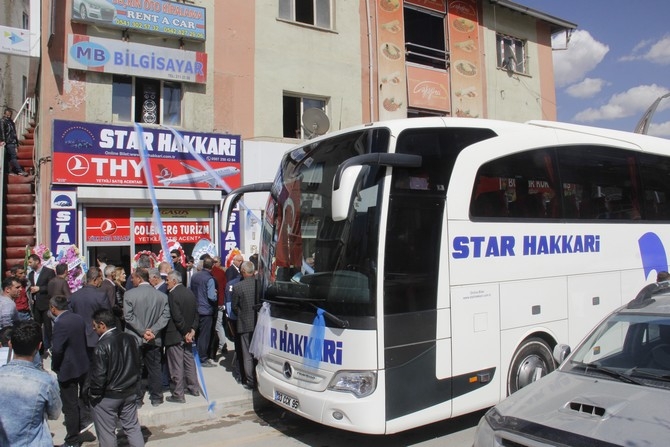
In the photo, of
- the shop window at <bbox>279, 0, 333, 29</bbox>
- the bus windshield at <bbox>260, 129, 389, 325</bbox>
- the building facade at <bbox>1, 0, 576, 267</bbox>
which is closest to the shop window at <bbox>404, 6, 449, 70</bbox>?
the building facade at <bbox>1, 0, 576, 267</bbox>

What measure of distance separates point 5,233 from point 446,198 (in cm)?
1237

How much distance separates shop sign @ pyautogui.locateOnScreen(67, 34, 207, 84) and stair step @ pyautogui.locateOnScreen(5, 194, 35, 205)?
14.1 feet

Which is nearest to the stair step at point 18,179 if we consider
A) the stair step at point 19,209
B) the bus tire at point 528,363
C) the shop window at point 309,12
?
the stair step at point 19,209

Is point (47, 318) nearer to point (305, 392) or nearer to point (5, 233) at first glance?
point (5, 233)

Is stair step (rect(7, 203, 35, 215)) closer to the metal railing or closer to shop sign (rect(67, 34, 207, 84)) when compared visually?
shop sign (rect(67, 34, 207, 84))

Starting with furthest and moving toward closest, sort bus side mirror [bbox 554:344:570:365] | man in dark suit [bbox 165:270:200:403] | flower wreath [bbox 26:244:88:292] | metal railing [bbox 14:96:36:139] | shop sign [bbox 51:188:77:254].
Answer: metal railing [bbox 14:96:36:139] → shop sign [bbox 51:188:77:254] → flower wreath [bbox 26:244:88:292] → man in dark suit [bbox 165:270:200:403] → bus side mirror [bbox 554:344:570:365]

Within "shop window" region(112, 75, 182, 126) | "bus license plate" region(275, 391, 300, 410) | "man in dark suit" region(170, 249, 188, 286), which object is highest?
"shop window" region(112, 75, 182, 126)

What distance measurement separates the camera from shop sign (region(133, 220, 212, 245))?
12.8 meters

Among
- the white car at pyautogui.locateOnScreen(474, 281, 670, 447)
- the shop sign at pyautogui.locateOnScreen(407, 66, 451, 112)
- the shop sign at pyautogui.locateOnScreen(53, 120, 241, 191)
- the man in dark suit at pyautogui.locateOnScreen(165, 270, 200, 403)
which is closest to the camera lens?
the white car at pyautogui.locateOnScreen(474, 281, 670, 447)

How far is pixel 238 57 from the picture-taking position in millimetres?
14281

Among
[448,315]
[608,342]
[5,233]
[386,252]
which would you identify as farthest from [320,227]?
[5,233]

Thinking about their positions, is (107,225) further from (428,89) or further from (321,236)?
(428,89)

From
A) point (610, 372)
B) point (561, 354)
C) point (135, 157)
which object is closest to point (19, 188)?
point (135, 157)

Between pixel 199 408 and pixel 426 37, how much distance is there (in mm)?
15771
